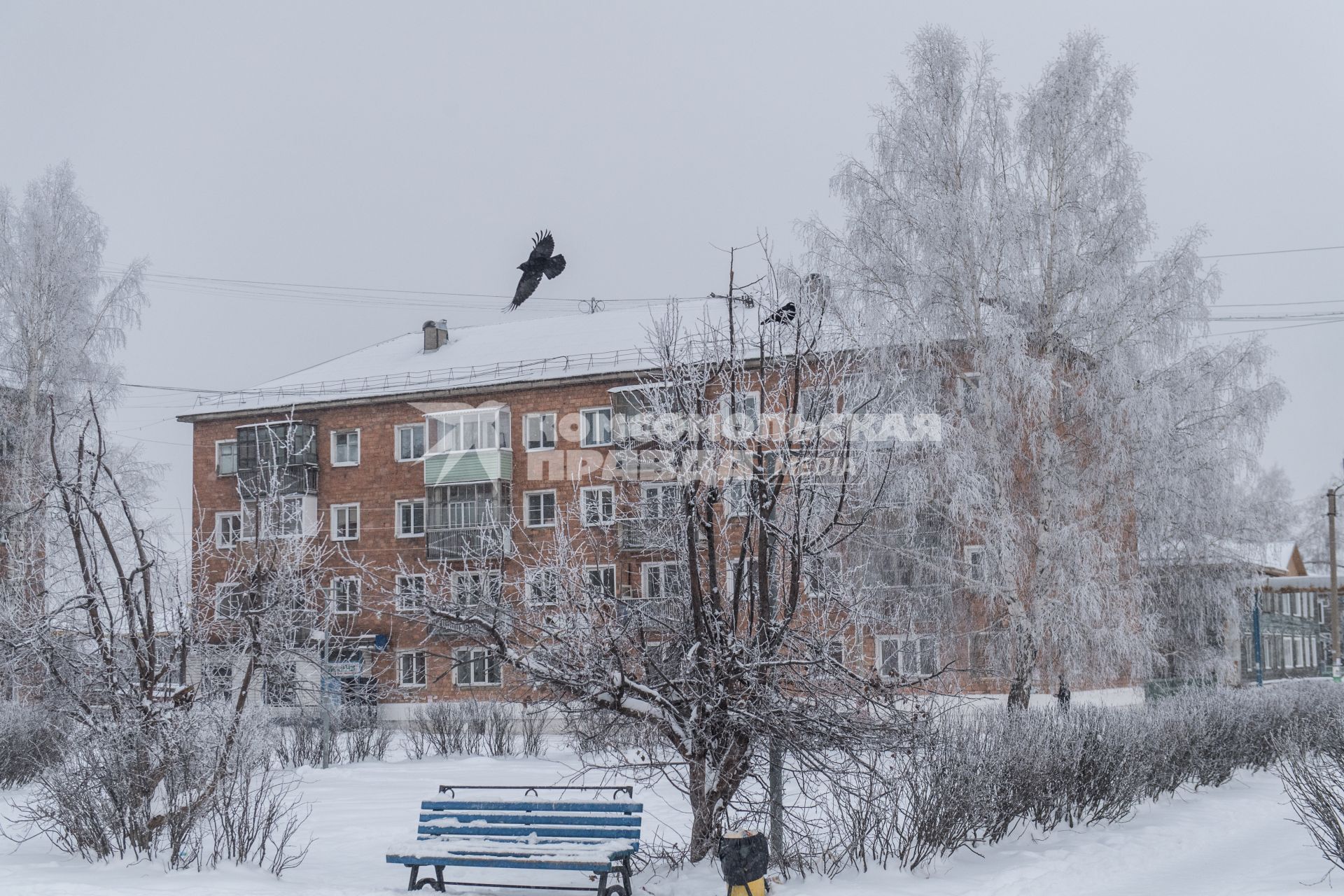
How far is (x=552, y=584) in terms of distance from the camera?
36.2 feet

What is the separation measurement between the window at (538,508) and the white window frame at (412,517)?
311cm

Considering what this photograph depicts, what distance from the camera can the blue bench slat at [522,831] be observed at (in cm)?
1009

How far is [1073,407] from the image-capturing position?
22156 mm

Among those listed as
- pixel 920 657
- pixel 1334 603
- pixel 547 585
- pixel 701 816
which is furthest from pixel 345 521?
pixel 701 816

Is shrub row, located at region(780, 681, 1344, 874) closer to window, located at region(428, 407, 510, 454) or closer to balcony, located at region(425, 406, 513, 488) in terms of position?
balcony, located at region(425, 406, 513, 488)

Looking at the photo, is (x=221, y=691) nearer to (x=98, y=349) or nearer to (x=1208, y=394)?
(x=1208, y=394)

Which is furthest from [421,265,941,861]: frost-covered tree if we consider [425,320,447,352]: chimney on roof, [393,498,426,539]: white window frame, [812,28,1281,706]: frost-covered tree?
[425,320,447,352]: chimney on roof

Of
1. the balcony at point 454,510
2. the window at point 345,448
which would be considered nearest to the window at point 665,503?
the balcony at point 454,510

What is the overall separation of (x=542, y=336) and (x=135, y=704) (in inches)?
1210

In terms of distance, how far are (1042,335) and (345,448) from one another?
23836 millimetres

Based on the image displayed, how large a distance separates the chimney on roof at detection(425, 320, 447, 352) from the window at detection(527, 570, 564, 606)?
105 ft

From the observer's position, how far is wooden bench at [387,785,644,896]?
31.8 ft

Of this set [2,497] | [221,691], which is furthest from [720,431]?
[2,497]

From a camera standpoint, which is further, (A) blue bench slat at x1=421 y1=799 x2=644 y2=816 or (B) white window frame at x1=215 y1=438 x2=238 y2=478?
(B) white window frame at x1=215 y1=438 x2=238 y2=478
